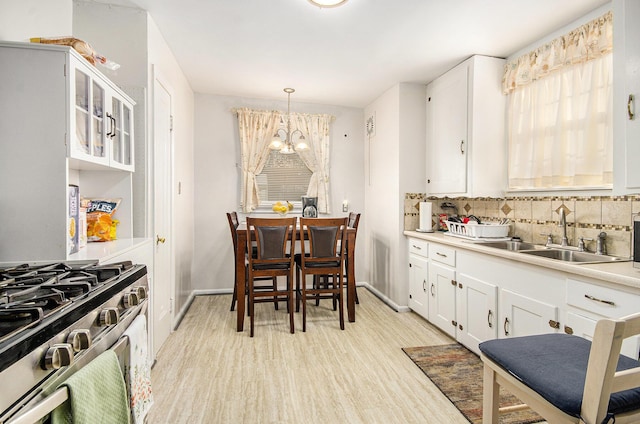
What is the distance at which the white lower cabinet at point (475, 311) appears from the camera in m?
2.41

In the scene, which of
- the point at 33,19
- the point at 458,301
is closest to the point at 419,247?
the point at 458,301

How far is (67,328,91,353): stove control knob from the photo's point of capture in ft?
2.66

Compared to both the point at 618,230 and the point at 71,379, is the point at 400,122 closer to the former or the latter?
the point at 618,230

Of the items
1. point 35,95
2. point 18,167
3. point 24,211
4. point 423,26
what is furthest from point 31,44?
point 423,26

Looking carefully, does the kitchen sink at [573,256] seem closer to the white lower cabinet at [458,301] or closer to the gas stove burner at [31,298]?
the white lower cabinet at [458,301]

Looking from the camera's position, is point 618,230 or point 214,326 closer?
point 618,230

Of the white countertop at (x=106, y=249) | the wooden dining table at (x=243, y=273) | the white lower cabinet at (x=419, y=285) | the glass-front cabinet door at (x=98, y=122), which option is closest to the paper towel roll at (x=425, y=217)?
the white lower cabinet at (x=419, y=285)

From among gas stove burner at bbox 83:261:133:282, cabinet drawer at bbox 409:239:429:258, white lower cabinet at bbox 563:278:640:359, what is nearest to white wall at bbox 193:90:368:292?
cabinet drawer at bbox 409:239:429:258

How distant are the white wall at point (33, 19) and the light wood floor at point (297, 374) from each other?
208 centimetres

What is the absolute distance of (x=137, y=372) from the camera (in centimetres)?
116

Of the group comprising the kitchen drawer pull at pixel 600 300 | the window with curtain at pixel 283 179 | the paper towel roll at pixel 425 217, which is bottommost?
the kitchen drawer pull at pixel 600 300

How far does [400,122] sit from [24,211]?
3.27 m

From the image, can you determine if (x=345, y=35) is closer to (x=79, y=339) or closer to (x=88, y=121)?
(x=88, y=121)

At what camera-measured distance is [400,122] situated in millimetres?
3672
